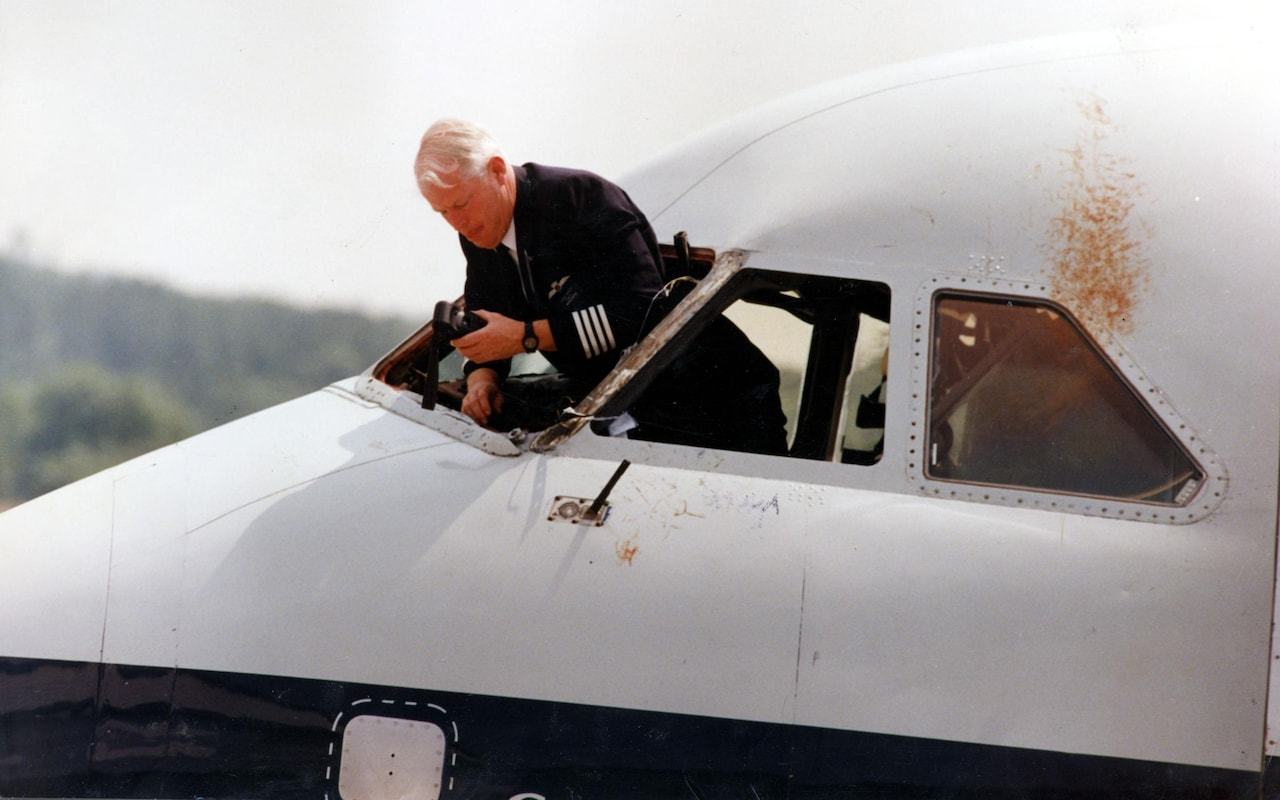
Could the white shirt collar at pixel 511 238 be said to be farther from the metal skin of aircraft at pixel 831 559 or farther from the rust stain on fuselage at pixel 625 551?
the rust stain on fuselage at pixel 625 551

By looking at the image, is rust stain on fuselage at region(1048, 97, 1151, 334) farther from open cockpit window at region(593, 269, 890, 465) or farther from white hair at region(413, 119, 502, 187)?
white hair at region(413, 119, 502, 187)

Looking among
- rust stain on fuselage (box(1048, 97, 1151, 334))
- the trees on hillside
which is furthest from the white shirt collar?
the trees on hillside

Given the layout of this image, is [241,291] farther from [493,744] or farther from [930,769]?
[930,769]

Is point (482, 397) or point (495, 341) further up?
point (495, 341)

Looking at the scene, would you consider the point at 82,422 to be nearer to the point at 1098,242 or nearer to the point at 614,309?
the point at 614,309

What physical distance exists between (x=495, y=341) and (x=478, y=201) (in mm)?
480

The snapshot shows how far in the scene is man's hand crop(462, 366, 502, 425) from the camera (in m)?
4.64

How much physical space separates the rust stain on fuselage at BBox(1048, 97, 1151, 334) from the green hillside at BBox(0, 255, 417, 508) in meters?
4.11

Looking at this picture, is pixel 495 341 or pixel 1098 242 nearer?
pixel 1098 242

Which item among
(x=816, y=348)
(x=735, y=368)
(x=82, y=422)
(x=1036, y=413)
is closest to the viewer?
(x=1036, y=413)

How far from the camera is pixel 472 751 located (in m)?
4.00

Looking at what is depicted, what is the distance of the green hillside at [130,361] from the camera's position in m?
7.66

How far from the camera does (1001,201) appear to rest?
4.37 m

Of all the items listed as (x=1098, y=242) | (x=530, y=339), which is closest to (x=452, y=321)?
(x=530, y=339)
